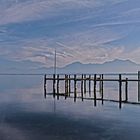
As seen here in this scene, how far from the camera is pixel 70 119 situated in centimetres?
2492

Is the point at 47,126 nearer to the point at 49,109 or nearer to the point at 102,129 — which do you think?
the point at 102,129

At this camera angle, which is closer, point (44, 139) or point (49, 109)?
point (44, 139)

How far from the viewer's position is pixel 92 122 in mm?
23672

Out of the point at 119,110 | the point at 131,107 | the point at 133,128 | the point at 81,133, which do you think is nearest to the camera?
the point at 81,133

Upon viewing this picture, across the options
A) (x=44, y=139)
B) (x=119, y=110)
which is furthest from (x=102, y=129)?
(x=119, y=110)

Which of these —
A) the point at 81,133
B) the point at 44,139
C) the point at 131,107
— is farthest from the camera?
the point at 131,107

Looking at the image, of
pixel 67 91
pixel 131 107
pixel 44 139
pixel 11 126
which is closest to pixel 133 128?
pixel 44 139

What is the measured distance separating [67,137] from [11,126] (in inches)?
188

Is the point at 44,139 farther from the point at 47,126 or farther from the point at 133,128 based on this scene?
the point at 133,128

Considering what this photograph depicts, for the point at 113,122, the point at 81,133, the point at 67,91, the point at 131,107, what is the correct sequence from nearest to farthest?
1. the point at 81,133
2. the point at 113,122
3. the point at 131,107
4. the point at 67,91

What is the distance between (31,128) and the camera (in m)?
20.9

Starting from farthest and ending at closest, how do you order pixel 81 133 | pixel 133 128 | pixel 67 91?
pixel 67 91, pixel 133 128, pixel 81 133

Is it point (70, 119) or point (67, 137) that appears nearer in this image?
point (67, 137)

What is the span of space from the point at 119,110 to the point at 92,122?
255 inches
